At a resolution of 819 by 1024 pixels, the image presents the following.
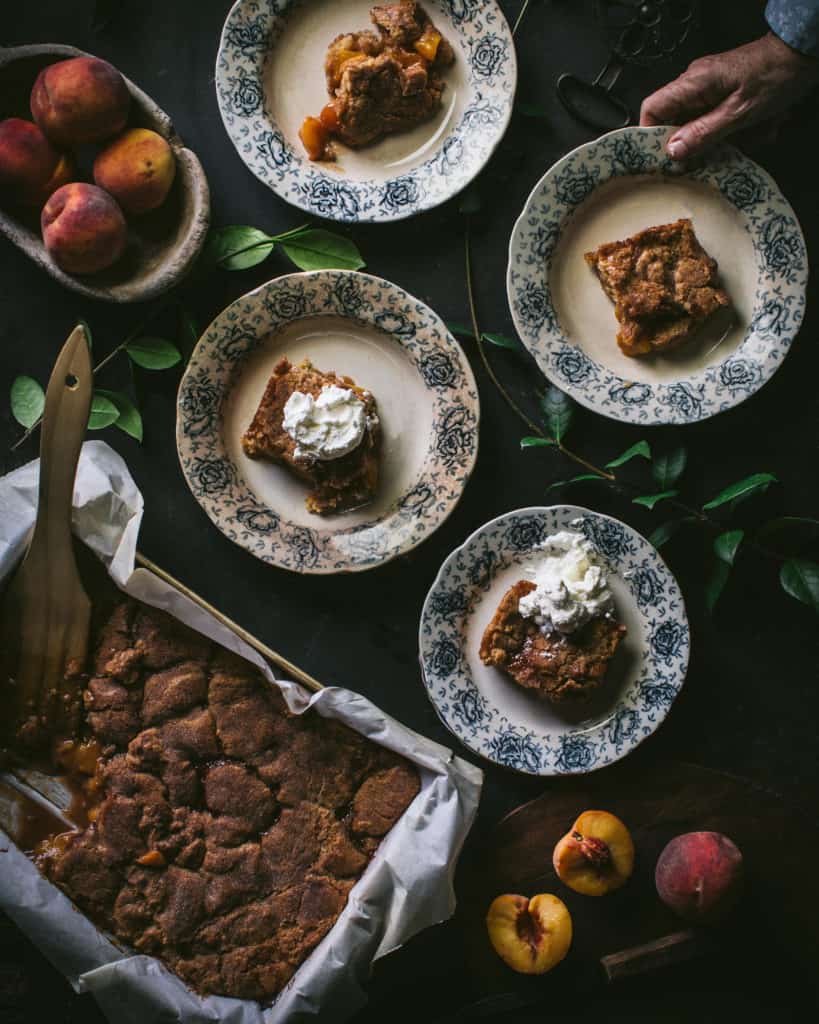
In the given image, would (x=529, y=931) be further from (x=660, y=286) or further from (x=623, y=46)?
(x=623, y=46)

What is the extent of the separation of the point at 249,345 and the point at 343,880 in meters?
1.62

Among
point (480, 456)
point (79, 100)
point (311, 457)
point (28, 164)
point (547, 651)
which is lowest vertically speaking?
point (547, 651)

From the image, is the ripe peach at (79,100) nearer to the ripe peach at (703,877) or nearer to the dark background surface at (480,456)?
the dark background surface at (480,456)

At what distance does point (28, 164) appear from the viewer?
9.05 ft

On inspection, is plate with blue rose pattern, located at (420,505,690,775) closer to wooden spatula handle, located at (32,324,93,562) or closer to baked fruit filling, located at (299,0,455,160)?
wooden spatula handle, located at (32,324,93,562)

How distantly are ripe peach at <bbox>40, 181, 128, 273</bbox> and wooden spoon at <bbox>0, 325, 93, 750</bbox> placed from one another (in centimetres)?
39

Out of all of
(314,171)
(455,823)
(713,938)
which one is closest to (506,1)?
(314,171)

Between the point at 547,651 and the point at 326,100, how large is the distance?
1.88 m

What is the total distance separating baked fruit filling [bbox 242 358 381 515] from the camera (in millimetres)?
2865

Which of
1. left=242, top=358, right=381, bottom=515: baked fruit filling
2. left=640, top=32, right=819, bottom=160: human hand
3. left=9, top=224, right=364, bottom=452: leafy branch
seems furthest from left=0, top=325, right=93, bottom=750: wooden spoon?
left=640, top=32, right=819, bottom=160: human hand

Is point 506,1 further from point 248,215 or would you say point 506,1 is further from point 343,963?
point 343,963

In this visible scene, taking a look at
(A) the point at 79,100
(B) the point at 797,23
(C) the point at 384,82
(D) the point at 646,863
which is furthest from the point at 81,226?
(D) the point at 646,863

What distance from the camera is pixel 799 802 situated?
2865 mm

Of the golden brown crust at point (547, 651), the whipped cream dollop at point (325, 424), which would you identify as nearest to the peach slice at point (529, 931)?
the golden brown crust at point (547, 651)
